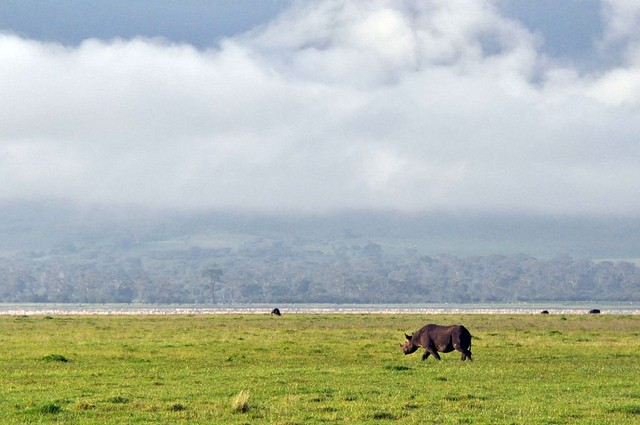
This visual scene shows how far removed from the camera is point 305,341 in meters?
53.5

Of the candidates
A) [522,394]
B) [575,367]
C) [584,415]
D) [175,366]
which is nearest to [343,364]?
[175,366]

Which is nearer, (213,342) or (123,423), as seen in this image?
(123,423)

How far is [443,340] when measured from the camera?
40.2 meters

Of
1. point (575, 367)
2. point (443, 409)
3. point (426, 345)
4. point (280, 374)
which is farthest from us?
point (426, 345)

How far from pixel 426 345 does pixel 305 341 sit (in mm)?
14008

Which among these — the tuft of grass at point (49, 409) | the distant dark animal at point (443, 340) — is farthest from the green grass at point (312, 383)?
the distant dark animal at point (443, 340)

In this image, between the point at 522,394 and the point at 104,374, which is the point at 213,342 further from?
the point at 522,394

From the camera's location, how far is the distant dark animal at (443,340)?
39406mm

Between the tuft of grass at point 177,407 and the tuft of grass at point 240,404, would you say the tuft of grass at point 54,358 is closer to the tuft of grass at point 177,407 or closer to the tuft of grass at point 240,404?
the tuft of grass at point 177,407

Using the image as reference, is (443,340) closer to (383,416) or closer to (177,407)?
(383,416)

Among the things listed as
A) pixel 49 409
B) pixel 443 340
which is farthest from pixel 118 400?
pixel 443 340

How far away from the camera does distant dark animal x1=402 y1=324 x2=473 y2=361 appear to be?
39.4 meters

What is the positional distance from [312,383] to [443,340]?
35.9 ft

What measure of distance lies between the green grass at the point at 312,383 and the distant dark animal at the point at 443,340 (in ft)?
1.94
